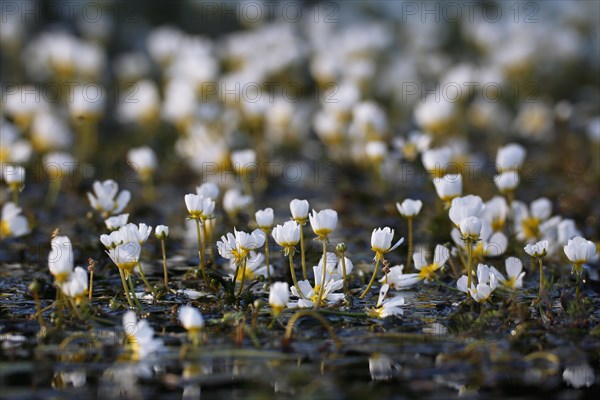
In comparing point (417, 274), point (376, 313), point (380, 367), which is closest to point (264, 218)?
point (376, 313)

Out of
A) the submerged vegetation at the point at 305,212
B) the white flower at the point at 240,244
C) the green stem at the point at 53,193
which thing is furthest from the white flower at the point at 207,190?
the green stem at the point at 53,193

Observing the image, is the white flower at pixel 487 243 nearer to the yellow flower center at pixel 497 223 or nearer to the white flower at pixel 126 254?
Result: the yellow flower center at pixel 497 223

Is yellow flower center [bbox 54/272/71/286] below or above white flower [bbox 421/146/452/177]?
below

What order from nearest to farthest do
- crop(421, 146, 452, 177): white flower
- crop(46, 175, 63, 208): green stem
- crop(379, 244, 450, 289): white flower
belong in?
1. crop(379, 244, 450, 289): white flower
2. crop(421, 146, 452, 177): white flower
3. crop(46, 175, 63, 208): green stem

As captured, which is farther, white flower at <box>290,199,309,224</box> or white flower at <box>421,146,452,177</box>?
white flower at <box>421,146,452,177</box>

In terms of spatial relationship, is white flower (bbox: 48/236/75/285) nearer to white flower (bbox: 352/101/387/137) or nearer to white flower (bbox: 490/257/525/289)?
white flower (bbox: 490/257/525/289)

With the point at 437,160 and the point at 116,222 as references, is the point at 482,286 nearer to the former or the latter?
the point at 437,160

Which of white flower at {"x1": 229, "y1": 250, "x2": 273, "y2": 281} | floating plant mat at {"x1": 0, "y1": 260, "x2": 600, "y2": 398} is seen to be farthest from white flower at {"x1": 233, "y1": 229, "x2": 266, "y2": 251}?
floating plant mat at {"x1": 0, "y1": 260, "x2": 600, "y2": 398}
